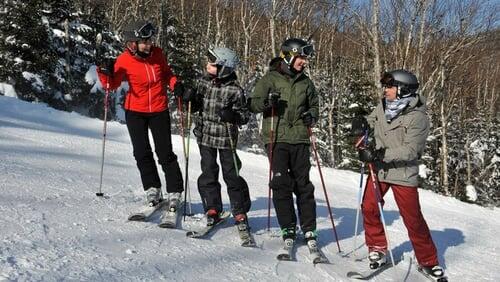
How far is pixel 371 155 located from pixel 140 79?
2.43m

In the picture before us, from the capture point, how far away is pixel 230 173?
16.4 ft

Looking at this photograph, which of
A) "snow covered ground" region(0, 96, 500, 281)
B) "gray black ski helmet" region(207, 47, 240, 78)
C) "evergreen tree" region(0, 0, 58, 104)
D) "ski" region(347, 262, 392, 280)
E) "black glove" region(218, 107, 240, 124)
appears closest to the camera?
"snow covered ground" region(0, 96, 500, 281)

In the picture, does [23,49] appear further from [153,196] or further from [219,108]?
[219,108]

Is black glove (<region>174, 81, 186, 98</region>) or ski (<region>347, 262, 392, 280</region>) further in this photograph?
black glove (<region>174, 81, 186, 98</region>)

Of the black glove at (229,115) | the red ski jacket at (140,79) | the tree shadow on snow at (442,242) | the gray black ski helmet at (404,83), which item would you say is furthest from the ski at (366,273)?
the red ski jacket at (140,79)

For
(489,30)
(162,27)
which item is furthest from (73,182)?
(162,27)

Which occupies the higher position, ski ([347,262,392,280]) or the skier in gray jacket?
the skier in gray jacket

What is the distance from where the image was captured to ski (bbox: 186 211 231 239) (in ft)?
14.9

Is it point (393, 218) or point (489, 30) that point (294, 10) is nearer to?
point (489, 30)

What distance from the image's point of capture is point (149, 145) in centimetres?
513

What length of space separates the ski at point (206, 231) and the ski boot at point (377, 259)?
1548mm

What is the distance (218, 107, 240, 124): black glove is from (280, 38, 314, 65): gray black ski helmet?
717 millimetres

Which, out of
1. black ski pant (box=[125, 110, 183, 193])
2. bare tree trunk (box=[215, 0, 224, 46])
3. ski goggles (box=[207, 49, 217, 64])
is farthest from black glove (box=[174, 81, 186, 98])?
bare tree trunk (box=[215, 0, 224, 46])

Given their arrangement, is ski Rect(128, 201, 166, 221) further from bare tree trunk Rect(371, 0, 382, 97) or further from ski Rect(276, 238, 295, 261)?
bare tree trunk Rect(371, 0, 382, 97)
